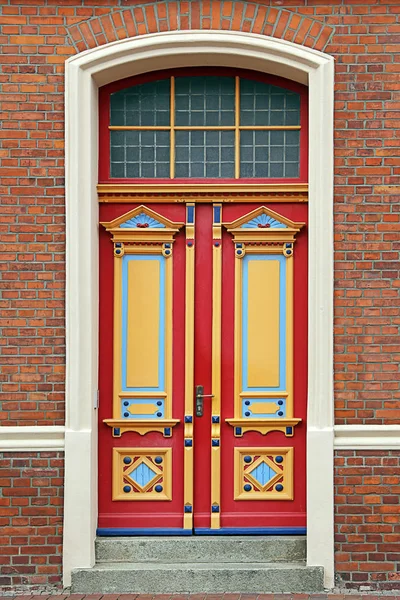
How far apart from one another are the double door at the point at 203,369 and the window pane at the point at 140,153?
0.31m

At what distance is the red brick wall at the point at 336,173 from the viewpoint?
6500 mm

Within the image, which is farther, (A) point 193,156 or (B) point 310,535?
(A) point 193,156

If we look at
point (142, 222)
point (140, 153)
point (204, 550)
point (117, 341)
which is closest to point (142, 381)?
point (117, 341)

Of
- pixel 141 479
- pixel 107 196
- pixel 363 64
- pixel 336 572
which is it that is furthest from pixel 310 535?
pixel 363 64

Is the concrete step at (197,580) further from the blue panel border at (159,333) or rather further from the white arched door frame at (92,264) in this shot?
the blue panel border at (159,333)

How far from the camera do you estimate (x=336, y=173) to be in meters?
6.52

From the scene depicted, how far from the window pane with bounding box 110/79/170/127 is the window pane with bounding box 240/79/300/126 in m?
0.63

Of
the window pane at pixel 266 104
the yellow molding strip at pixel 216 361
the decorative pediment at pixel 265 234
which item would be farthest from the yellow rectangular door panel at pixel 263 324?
the window pane at pixel 266 104

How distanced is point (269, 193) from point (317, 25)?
134 cm

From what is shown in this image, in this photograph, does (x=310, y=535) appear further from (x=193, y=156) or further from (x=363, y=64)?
(x=363, y=64)

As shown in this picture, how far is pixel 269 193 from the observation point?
682 centimetres

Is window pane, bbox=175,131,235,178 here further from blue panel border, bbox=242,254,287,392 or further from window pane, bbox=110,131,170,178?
blue panel border, bbox=242,254,287,392

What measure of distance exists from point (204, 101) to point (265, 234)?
1191 millimetres

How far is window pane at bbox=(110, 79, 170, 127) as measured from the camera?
6.88m
